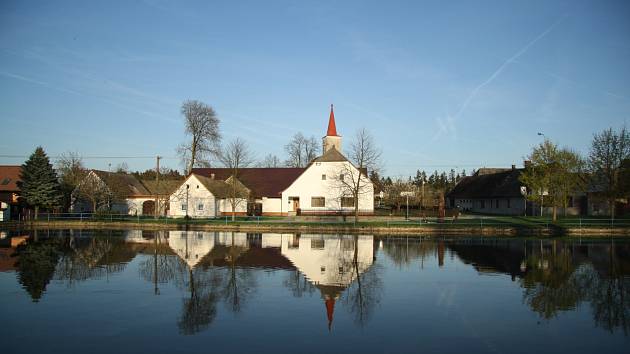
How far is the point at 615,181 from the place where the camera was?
41.2 m

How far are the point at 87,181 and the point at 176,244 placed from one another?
30.7 m

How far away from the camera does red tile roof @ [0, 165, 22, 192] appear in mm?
56531

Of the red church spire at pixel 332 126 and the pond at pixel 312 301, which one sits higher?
the red church spire at pixel 332 126

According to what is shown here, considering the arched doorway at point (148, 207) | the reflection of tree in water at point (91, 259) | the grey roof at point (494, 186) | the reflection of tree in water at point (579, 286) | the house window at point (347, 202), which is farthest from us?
the arched doorway at point (148, 207)

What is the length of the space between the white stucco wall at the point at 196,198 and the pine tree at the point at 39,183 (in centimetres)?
1176

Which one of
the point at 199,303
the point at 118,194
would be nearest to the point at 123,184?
the point at 118,194

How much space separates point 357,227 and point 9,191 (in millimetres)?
42817

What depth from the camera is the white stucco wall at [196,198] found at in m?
51.8

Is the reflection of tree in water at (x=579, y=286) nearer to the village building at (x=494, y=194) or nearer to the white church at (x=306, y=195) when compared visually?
the white church at (x=306, y=195)

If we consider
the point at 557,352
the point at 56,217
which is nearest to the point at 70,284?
the point at 557,352

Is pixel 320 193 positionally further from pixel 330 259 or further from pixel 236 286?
pixel 236 286

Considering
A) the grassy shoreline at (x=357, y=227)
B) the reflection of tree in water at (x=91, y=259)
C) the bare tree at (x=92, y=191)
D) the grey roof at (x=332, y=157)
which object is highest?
the grey roof at (x=332, y=157)

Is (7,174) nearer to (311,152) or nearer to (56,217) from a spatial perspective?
(56,217)

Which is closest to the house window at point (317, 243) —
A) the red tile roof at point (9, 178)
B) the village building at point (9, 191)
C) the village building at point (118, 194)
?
the village building at point (118, 194)
